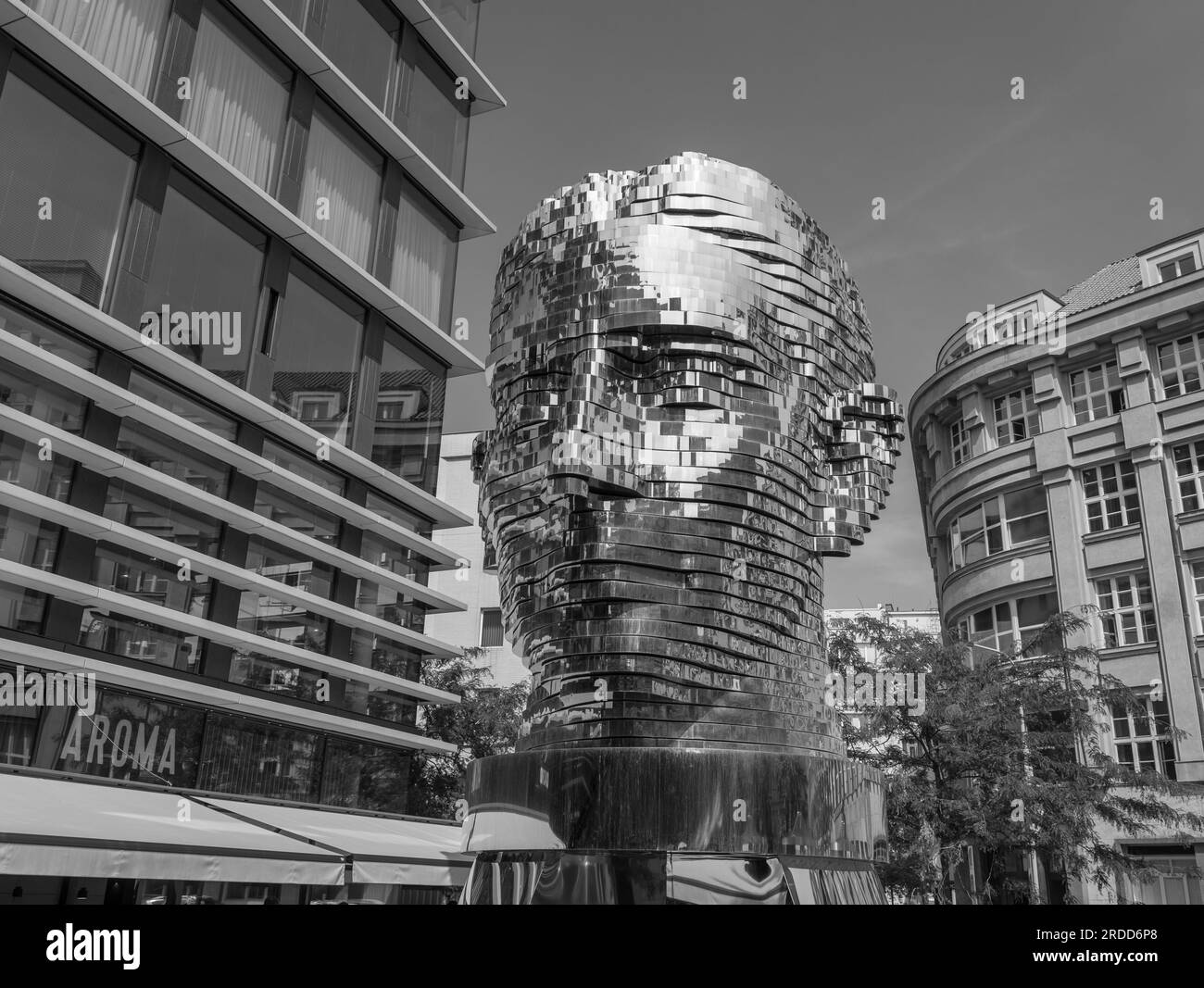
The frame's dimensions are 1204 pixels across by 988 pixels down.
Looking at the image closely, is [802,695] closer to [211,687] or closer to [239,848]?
[239,848]

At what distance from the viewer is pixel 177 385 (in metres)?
17.1

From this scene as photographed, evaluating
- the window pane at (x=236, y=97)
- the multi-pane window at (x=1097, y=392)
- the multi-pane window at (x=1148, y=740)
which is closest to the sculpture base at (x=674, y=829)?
the window pane at (x=236, y=97)

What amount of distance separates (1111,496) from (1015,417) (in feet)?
13.7

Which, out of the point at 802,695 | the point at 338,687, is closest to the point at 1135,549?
the point at 338,687

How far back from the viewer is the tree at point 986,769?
53.7 ft

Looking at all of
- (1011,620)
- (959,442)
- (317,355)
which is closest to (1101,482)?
(1011,620)

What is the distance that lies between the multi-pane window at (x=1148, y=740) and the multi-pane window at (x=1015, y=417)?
30.1ft

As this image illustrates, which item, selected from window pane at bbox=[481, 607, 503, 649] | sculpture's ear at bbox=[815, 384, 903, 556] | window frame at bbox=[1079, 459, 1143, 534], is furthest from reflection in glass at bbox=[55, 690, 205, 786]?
window frame at bbox=[1079, 459, 1143, 534]

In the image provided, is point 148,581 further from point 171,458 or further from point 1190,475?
point 1190,475

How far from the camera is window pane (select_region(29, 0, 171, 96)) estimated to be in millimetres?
15312

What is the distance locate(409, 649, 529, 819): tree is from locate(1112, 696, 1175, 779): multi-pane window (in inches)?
628

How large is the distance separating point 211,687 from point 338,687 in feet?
13.3

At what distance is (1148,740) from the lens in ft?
88.5

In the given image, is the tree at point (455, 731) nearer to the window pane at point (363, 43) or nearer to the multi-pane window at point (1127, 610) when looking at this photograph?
the window pane at point (363, 43)
